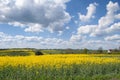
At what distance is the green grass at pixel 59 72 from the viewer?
55.8 ft

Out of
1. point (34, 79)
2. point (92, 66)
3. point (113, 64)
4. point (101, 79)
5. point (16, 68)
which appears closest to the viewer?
point (34, 79)

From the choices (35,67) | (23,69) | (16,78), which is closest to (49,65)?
(35,67)

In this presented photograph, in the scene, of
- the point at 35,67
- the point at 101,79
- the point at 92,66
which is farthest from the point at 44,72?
the point at 92,66

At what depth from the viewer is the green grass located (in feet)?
55.8

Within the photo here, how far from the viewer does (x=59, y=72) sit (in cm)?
1973

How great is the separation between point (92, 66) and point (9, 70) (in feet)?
26.2

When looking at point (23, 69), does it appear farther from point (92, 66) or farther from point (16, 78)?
point (92, 66)

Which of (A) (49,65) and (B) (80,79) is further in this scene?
(A) (49,65)

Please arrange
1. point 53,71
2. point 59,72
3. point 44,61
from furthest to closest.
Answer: point 44,61
point 59,72
point 53,71

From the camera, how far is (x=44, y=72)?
759 inches

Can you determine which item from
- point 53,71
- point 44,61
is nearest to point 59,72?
point 53,71

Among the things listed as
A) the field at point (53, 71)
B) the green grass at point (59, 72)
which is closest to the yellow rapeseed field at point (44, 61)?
the field at point (53, 71)

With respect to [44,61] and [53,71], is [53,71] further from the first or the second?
[44,61]

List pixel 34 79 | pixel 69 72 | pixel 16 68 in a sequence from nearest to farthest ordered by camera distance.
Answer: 1. pixel 34 79
2. pixel 16 68
3. pixel 69 72
